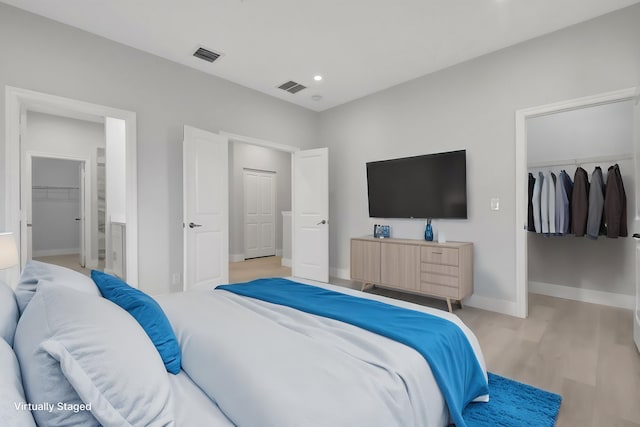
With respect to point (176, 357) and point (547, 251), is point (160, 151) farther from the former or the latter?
point (547, 251)

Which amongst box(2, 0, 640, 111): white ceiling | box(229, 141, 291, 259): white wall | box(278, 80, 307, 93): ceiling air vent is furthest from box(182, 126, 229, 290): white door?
box(229, 141, 291, 259): white wall

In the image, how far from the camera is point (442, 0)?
256 cm

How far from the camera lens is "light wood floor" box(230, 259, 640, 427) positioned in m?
1.75

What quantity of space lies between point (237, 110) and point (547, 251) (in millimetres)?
4550

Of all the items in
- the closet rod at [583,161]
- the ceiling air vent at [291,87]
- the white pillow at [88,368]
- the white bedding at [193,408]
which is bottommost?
the white bedding at [193,408]

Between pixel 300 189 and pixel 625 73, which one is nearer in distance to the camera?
pixel 625 73

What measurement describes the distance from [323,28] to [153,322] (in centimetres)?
289

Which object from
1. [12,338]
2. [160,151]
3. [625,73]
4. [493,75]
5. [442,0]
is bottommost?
[12,338]

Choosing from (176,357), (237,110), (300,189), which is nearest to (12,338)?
(176,357)

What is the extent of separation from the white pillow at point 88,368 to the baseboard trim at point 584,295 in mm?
4472

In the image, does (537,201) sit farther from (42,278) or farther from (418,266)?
(42,278)

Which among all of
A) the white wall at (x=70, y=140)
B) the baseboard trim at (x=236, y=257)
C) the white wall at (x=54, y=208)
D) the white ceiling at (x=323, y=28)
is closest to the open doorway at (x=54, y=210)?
the white wall at (x=54, y=208)

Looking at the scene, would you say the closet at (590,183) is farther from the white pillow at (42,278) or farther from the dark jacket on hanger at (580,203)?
the white pillow at (42,278)

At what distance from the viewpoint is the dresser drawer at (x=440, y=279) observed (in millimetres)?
3275
